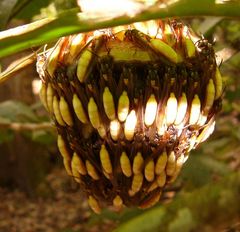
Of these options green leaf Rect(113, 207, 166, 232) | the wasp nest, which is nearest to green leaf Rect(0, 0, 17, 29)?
the wasp nest

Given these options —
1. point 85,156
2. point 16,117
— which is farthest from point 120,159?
point 16,117

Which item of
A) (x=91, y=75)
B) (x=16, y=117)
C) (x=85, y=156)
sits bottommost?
(x=16, y=117)

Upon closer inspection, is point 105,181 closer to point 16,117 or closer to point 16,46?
point 16,46

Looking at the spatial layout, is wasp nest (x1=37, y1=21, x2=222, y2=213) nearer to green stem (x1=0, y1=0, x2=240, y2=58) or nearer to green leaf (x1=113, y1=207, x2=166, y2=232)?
green stem (x1=0, y1=0, x2=240, y2=58)

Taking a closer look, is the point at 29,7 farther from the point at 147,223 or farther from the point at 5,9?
the point at 147,223

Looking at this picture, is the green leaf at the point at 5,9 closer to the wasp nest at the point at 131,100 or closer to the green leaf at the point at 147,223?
the wasp nest at the point at 131,100
